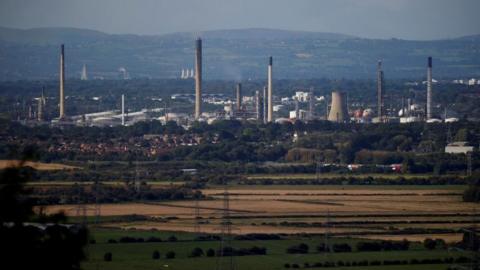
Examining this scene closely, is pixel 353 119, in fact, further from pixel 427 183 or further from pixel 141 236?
pixel 141 236

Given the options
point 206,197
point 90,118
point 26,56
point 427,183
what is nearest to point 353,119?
point 90,118

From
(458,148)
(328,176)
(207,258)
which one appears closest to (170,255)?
(207,258)

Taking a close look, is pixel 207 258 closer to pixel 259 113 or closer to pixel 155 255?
pixel 155 255

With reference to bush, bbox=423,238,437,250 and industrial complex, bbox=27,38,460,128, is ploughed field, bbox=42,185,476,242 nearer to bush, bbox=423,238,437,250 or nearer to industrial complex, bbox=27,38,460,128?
bush, bbox=423,238,437,250

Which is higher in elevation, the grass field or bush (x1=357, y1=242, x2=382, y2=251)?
the grass field

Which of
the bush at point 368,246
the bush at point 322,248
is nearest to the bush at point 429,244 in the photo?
the bush at point 368,246

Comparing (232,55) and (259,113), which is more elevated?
(232,55)

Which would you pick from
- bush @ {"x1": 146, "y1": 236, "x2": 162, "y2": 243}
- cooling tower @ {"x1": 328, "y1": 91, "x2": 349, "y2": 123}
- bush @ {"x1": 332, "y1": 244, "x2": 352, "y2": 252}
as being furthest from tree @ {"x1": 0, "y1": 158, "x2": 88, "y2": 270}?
cooling tower @ {"x1": 328, "y1": 91, "x2": 349, "y2": 123}
